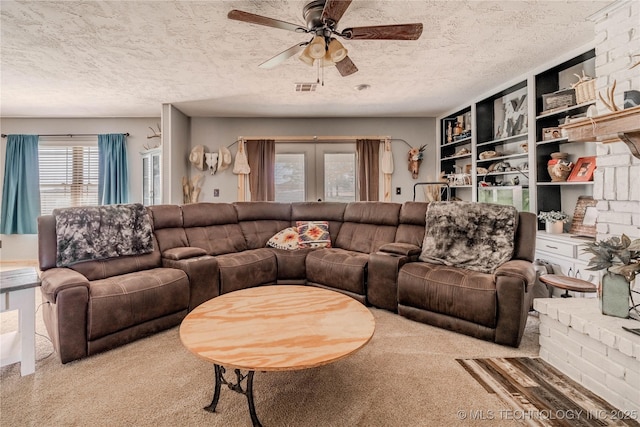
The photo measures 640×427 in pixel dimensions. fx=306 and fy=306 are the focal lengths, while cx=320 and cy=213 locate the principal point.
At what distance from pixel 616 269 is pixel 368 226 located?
2.29 metres

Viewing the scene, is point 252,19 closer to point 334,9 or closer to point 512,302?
point 334,9

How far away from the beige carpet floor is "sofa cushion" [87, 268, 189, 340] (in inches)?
8.4

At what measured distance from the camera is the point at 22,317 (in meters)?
1.87

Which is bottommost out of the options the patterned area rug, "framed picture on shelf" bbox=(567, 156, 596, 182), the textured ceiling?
the patterned area rug

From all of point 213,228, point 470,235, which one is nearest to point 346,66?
point 470,235

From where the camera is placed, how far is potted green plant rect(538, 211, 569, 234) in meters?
3.11

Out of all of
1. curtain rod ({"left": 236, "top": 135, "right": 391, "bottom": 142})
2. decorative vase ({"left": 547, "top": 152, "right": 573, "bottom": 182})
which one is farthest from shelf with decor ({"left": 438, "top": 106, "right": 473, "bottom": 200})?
decorative vase ({"left": 547, "top": 152, "right": 573, "bottom": 182})

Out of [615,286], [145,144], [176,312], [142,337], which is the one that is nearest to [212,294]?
[176,312]

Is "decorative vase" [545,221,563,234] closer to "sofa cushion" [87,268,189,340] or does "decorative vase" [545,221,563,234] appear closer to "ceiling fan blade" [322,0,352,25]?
"ceiling fan blade" [322,0,352,25]

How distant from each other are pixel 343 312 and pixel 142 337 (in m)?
1.66

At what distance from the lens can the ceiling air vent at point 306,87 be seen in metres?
3.82

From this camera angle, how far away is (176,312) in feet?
8.45

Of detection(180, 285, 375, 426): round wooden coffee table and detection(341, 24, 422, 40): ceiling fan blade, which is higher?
detection(341, 24, 422, 40): ceiling fan blade

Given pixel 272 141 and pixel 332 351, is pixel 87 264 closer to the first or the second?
pixel 332 351
